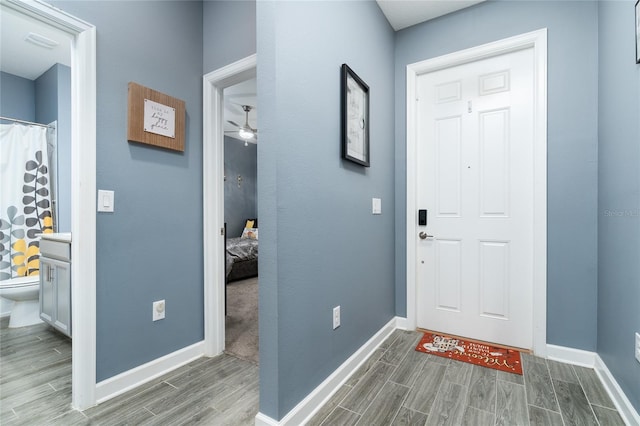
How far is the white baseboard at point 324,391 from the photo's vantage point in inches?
50.4

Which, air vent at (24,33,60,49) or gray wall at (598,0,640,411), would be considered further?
air vent at (24,33,60,49)

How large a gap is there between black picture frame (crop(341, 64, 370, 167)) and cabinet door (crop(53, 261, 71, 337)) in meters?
2.05

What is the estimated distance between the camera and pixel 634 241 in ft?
4.30

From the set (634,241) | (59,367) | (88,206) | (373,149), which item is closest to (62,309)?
(59,367)

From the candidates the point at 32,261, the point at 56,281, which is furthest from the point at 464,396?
the point at 32,261

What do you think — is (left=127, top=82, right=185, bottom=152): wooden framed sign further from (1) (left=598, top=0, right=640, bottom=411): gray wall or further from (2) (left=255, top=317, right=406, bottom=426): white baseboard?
(1) (left=598, top=0, right=640, bottom=411): gray wall

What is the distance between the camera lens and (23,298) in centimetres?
249

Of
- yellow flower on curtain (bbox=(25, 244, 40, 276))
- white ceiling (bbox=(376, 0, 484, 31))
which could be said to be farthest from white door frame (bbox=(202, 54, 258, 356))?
yellow flower on curtain (bbox=(25, 244, 40, 276))

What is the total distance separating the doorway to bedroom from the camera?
8.04 feet

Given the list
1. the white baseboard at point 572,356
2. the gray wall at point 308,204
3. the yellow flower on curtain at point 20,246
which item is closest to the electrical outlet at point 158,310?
the gray wall at point 308,204

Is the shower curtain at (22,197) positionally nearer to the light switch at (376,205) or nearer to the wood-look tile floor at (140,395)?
the wood-look tile floor at (140,395)

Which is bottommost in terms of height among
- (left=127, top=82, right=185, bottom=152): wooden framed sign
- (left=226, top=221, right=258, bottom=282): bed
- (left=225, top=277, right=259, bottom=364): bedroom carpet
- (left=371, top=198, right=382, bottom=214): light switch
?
(left=225, top=277, right=259, bottom=364): bedroom carpet

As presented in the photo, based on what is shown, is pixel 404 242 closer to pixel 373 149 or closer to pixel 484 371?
pixel 373 149

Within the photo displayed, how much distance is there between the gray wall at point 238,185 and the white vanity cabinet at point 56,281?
3702 millimetres
